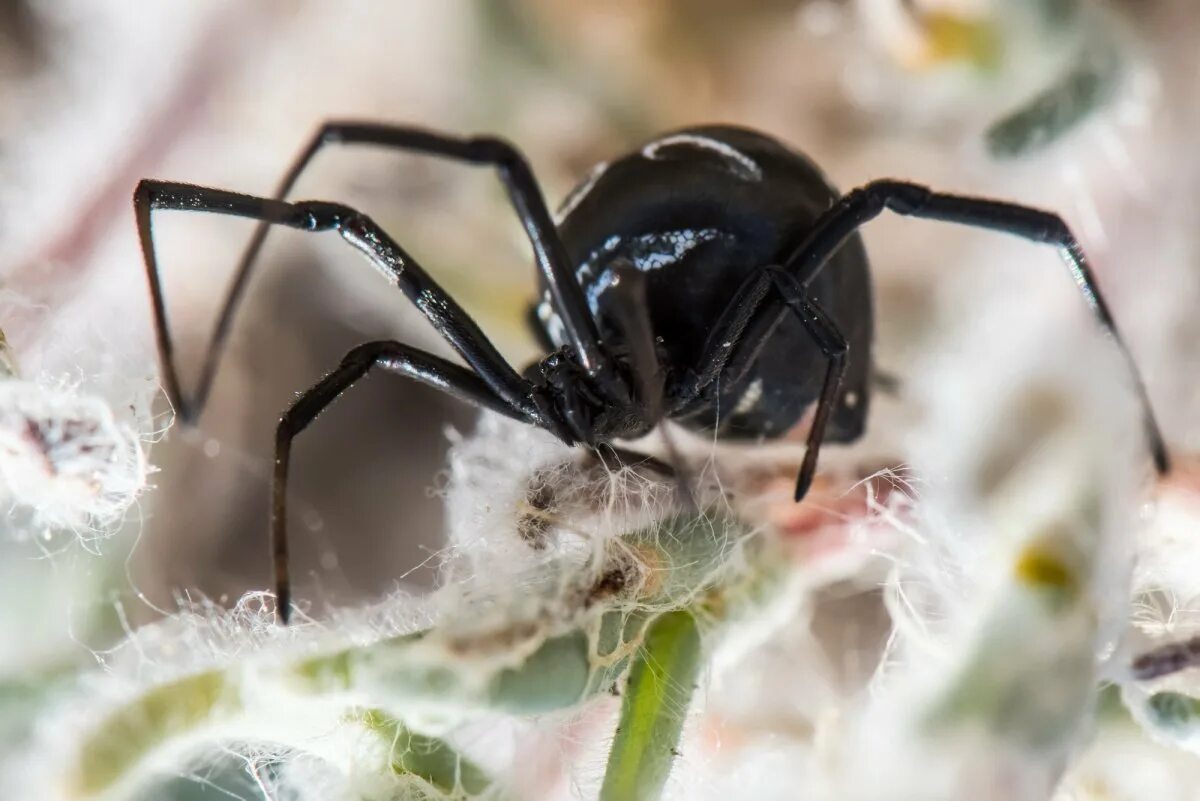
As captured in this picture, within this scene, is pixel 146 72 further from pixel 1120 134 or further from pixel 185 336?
pixel 1120 134

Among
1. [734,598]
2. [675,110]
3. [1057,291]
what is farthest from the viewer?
[675,110]

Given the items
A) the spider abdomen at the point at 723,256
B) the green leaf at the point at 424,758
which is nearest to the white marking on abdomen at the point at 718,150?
the spider abdomen at the point at 723,256

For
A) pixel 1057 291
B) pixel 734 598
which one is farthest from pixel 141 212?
pixel 1057 291

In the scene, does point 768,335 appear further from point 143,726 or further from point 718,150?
point 143,726

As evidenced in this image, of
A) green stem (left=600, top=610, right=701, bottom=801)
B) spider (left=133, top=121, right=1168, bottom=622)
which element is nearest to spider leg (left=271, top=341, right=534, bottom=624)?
spider (left=133, top=121, right=1168, bottom=622)

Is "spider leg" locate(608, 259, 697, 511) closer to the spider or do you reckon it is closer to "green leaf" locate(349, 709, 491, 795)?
the spider
